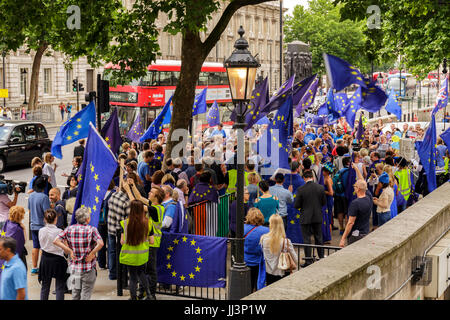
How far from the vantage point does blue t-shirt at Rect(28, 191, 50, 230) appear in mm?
10398

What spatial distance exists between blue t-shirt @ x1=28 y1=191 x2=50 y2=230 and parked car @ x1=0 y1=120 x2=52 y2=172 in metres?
13.5

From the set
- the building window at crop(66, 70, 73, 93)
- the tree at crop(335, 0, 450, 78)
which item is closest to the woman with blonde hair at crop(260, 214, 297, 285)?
the tree at crop(335, 0, 450, 78)

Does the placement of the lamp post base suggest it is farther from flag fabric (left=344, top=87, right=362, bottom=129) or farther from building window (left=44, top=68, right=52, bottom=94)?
building window (left=44, top=68, right=52, bottom=94)

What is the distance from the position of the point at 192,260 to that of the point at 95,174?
1902 mm

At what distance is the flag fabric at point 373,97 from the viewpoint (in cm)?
1684

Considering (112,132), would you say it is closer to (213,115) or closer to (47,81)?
(213,115)

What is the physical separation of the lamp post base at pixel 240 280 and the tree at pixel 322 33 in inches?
2638

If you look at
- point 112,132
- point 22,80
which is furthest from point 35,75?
point 112,132

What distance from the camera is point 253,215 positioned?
28.9 feet

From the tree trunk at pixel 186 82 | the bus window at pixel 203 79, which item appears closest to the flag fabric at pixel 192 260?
the tree trunk at pixel 186 82

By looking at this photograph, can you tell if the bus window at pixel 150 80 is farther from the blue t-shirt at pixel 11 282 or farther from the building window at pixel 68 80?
the building window at pixel 68 80

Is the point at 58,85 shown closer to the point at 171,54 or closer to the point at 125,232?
the point at 171,54

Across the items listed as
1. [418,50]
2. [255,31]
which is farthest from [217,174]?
[255,31]
